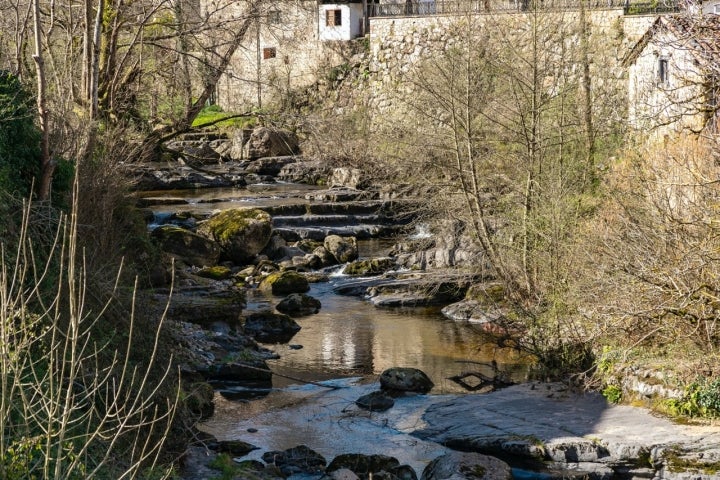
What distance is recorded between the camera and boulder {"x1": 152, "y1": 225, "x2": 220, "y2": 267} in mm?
24000

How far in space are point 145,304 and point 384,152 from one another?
727 inches

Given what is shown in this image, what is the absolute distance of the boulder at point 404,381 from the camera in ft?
50.4

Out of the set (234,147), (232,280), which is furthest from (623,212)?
(234,147)

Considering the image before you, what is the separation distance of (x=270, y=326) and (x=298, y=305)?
5.26ft

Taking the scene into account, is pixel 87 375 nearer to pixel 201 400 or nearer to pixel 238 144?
pixel 201 400

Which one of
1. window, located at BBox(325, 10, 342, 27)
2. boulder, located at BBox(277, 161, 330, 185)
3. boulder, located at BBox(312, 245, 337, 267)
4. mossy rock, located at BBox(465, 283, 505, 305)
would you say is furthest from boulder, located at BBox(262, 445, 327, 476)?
window, located at BBox(325, 10, 342, 27)

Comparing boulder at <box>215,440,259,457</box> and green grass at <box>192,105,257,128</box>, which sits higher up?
green grass at <box>192,105,257,128</box>

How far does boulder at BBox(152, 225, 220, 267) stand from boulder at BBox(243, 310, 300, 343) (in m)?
4.81

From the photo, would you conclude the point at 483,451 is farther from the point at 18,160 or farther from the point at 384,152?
the point at 384,152

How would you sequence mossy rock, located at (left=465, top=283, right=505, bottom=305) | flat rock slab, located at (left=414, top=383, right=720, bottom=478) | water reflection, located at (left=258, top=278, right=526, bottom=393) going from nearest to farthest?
1. flat rock slab, located at (left=414, top=383, right=720, bottom=478)
2. water reflection, located at (left=258, top=278, right=526, bottom=393)
3. mossy rock, located at (left=465, top=283, right=505, bottom=305)

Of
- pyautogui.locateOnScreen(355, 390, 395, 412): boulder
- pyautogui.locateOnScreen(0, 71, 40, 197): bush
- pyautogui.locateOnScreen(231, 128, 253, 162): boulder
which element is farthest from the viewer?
pyautogui.locateOnScreen(231, 128, 253, 162): boulder

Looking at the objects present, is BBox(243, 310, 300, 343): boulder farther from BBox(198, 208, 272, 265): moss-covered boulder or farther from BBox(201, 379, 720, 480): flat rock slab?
BBox(198, 208, 272, 265): moss-covered boulder

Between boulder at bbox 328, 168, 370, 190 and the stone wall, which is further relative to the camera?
boulder at bbox 328, 168, 370, 190

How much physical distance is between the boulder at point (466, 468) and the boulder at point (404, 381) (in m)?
3.47
